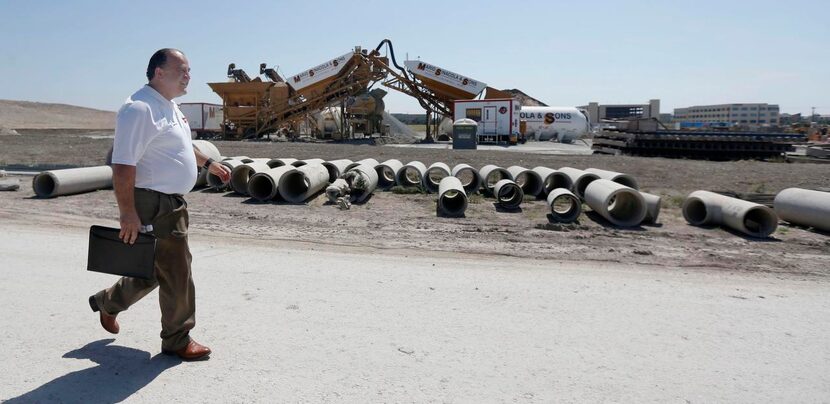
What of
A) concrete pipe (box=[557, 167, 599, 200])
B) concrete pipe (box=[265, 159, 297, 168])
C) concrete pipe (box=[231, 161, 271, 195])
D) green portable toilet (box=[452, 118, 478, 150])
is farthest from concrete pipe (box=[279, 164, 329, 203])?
green portable toilet (box=[452, 118, 478, 150])

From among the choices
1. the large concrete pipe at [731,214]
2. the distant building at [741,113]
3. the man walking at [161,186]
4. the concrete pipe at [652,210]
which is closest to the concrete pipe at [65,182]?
the man walking at [161,186]

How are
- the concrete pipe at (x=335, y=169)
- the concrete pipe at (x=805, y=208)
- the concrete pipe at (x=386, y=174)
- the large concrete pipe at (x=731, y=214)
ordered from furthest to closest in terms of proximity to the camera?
the concrete pipe at (x=386, y=174) → the concrete pipe at (x=335, y=169) → the concrete pipe at (x=805, y=208) → the large concrete pipe at (x=731, y=214)

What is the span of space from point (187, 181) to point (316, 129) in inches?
1488

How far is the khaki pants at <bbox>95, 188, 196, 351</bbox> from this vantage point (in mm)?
3627

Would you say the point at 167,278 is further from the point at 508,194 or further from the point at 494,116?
the point at 494,116

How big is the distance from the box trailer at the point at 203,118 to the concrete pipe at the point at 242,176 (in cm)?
2955

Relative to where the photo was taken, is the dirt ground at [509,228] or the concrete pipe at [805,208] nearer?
the dirt ground at [509,228]

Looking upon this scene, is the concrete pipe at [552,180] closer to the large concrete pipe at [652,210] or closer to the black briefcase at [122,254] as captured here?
the large concrete pipe at [652,210]

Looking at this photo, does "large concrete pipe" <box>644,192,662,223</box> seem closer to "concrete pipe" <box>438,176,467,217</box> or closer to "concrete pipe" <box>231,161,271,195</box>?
"concrete pipe" <box>438,176,467,217</box>

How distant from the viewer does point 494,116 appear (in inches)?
1335

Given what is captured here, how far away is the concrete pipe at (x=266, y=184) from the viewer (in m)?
11.9

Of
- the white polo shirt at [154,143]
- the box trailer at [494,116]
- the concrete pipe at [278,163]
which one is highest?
the box trailer at [494,116]

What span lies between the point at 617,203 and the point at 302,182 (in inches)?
248

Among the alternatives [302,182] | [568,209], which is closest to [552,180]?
[568,209]
